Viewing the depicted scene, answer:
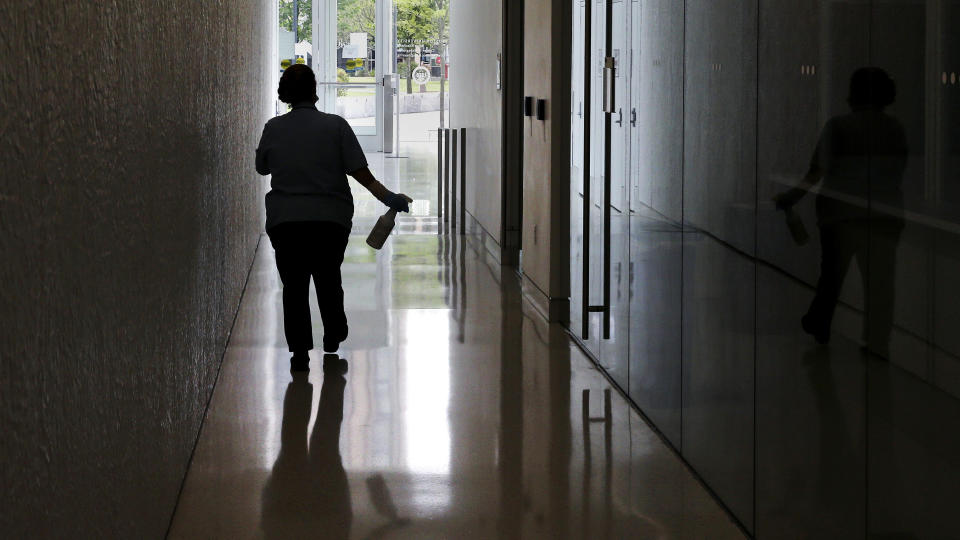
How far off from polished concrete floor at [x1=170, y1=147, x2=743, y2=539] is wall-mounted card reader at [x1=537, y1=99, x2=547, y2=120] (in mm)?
1303

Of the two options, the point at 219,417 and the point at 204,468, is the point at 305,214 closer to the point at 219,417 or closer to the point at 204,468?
the point at 219,417

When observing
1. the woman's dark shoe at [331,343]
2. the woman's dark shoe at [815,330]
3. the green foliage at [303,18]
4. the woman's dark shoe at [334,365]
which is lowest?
the woman's dark shoe at [334,365]

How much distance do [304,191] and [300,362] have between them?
0.90 m

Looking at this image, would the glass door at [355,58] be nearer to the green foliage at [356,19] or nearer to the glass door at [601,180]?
the green foliage at [356,19]

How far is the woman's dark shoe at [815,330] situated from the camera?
3.43 meters

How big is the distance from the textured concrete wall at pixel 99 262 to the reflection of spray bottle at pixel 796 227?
73.1 inches

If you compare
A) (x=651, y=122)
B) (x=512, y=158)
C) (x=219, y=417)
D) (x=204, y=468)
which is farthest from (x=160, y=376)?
(x=512, y=158)

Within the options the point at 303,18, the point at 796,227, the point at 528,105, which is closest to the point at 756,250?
the point at 796,227

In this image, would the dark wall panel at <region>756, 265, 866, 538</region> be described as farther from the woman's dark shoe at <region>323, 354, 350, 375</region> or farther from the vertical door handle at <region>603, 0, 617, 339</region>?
the woman's dark shoe at <region>323, 354, 350, 375</region>

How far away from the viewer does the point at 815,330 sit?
3.50 meters

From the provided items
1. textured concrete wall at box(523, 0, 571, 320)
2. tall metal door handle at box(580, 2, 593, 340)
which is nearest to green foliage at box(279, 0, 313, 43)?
textured concrete wall at box(523, 0, 571, 320)

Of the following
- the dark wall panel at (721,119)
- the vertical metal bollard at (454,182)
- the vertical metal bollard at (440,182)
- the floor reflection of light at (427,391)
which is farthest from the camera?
the vertical metal bollard at (440,182)

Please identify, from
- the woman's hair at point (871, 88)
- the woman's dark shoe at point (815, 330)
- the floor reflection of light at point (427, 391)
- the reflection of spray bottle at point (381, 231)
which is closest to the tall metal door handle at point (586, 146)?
the floor reflection of light at point (427, 391)

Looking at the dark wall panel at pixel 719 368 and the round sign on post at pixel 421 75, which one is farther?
the round sign on post at pixel 421 75
